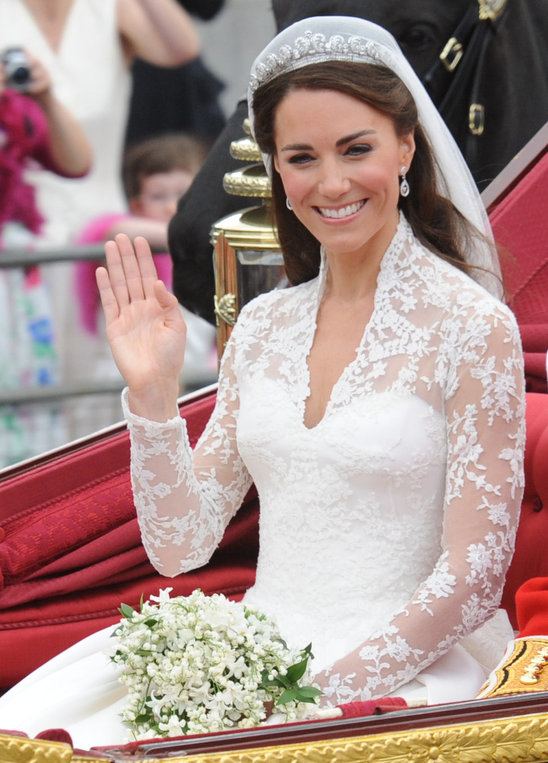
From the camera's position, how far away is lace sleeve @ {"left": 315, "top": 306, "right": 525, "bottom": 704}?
1838 millimetres

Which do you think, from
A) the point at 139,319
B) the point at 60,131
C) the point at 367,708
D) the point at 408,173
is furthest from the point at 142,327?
the point at 60,131

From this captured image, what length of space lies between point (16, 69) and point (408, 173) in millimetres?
2661

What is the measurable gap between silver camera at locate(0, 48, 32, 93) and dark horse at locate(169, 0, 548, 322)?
1667 mm

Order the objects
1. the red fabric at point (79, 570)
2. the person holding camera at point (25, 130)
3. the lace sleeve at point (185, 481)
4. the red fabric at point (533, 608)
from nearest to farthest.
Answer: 1. the red fabric at point (533, 608)
2. the lace sleeve at point (185, 481)
3. the red fabric at point (79, 570)
4. the person holding camera at point (25, 130)

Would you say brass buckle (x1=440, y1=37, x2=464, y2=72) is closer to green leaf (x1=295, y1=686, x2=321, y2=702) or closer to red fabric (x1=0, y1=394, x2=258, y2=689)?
red fabric (x1=0, y1=394, x2=258, y2=689)

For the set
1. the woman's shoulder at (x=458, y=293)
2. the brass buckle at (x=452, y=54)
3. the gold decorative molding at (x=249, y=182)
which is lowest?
the gold decorative molding at (x=249, y=182)

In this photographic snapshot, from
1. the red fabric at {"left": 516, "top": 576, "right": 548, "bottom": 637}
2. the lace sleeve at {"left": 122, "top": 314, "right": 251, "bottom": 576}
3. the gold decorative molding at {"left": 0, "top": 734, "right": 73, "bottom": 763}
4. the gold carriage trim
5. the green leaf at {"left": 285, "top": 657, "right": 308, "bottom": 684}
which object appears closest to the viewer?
the gold decorative molding at {"left": 0, "top": 734, "right": 73, "bottom": 763}

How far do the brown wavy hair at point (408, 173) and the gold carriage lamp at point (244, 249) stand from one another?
1.74ft

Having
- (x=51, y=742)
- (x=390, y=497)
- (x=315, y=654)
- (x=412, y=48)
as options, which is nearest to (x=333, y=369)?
(x=390, y=497)

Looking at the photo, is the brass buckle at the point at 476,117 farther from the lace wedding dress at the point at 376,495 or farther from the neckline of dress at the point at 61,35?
the neckline of dress at the point at 61,35

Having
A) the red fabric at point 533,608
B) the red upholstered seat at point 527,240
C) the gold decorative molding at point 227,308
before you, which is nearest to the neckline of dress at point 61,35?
the gold decorative molding at point 227,308

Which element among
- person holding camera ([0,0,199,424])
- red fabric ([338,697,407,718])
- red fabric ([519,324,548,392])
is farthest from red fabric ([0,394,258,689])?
person holding camera ([0,0,199,424])

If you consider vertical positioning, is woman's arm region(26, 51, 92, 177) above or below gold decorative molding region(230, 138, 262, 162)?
below

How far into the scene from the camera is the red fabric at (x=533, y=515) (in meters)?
2.18
